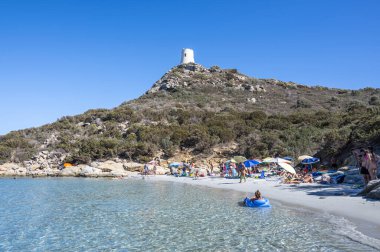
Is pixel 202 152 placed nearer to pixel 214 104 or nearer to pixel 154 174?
pixel 154 174

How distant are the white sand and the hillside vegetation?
7671mm

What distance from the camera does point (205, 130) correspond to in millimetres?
41719

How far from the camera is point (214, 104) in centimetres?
5900

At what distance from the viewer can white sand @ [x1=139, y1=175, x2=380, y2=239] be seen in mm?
10480

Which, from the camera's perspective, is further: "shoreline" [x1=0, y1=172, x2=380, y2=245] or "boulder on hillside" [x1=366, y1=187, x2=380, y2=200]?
"boulder on hillside" [x1=366, y1=187, x2=380, y2=200]

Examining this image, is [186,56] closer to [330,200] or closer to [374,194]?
[330,200]

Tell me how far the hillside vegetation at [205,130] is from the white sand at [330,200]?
767 cm

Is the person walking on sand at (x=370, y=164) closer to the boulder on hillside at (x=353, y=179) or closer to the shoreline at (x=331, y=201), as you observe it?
the shoreline at (x=331, y=201)

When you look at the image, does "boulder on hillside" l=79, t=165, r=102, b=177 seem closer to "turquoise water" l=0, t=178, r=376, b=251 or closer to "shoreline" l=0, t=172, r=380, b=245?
"shoreline" l=0, t=172, r=380, b=245

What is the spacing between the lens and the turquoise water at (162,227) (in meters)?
8.67

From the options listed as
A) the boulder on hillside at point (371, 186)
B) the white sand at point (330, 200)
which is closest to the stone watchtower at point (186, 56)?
the white sand at point (330, 200)

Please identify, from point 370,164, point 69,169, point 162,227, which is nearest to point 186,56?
point 69,169

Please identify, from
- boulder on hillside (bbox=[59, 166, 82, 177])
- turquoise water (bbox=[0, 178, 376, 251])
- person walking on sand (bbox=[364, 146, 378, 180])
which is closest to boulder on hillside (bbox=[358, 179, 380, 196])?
person walking on sand (bbox=[364, 146, 378, 180])

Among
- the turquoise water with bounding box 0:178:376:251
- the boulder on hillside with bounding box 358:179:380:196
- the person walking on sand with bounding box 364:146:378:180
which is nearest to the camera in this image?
the turquoise water with bounding box 0:178:376:251
